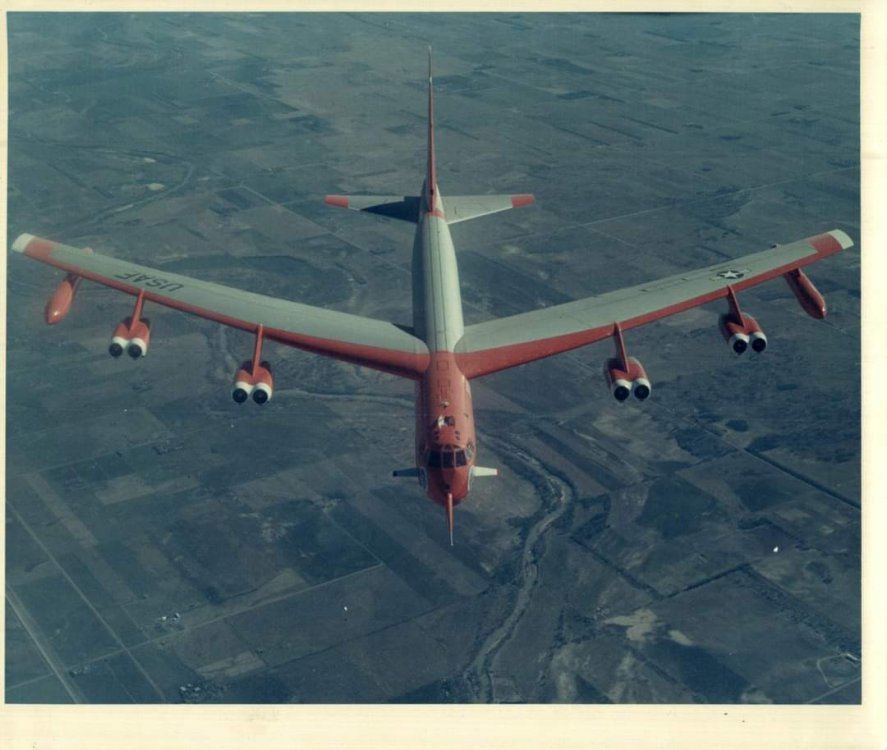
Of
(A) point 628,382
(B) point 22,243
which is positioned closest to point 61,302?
(B) point 22,243

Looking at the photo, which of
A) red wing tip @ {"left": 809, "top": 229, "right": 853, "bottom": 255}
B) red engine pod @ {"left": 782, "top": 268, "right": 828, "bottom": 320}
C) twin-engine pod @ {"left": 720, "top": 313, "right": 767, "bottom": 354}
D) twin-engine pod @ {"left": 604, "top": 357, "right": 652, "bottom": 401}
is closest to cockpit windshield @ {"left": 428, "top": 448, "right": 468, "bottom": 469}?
twin-engine pod @ {"left": 604, "top": 357, "right": 652, "bottom": 401}

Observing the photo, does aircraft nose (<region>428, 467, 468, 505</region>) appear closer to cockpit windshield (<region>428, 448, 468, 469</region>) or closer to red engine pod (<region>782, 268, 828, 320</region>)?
cockpit windshield (<region>428, 448, 468, 469</region>)

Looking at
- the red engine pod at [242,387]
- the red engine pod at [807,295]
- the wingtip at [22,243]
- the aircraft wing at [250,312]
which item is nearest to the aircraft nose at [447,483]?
the aircraft wing at [250,312]

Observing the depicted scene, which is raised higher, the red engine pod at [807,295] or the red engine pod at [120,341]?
the red engine pod at [807,295]

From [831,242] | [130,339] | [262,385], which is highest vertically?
[831,242]

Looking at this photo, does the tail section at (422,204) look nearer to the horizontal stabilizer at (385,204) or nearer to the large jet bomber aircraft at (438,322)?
the horizontal stabilizer at (385,204)

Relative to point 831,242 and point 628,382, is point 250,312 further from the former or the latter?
point 831,242
